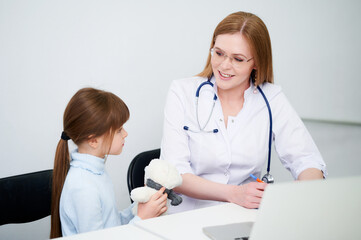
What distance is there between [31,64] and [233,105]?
3.14 ft

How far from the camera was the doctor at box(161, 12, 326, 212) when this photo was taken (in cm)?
151

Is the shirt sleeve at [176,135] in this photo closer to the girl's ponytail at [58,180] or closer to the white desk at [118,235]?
the girl's ponytail at [58,180]

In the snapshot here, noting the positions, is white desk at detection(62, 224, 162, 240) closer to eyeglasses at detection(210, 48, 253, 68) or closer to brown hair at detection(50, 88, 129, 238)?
brown hair at detection(50, 88, 129, 238)

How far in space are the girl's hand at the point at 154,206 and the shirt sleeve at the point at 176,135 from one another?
1.07 ft

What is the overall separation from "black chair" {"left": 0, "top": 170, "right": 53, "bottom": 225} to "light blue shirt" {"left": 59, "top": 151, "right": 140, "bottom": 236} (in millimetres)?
137

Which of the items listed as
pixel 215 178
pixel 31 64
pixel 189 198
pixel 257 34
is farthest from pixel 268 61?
pixel 31 64

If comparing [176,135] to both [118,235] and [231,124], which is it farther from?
[118,235]

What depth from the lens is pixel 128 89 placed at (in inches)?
A: 82.7

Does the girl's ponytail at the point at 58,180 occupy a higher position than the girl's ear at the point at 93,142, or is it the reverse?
the girl's ear at the point at 93,142

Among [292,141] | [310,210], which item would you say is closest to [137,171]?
[292,141]

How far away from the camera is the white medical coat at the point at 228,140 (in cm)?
153

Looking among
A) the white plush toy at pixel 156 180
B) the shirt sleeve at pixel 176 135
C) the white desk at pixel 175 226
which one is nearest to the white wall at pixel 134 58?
the shirt sleeve at pixel 176 135

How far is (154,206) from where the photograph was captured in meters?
1.13

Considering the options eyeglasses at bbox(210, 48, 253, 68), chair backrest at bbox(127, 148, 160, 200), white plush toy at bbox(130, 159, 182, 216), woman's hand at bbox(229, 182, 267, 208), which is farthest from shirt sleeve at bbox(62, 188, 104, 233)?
eyeglasses at bbox(210, 48, 253, 68)
